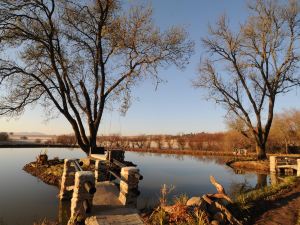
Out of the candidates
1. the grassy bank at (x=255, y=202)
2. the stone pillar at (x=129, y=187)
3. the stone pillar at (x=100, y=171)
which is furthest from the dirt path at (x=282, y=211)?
the stone pillar at (x=100, y=171)

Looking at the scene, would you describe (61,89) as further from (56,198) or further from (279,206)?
(279,206)

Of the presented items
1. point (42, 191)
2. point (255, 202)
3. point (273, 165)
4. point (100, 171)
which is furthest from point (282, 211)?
point (273, 165)

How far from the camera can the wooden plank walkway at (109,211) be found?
8554 millimetres

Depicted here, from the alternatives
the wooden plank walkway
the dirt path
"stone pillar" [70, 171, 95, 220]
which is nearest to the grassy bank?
the dirt path

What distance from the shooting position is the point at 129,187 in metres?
9.98

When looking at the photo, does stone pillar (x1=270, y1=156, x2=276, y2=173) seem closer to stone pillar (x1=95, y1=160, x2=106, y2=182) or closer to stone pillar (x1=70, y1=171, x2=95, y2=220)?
stone pillar (x1=95, y1=160, x2=106, y2=182)

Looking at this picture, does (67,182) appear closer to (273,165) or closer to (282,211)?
(282,211)

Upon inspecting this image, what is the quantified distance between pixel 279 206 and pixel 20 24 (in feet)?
58.1

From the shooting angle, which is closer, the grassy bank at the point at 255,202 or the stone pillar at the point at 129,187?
the grassy bank at the point at 255,202

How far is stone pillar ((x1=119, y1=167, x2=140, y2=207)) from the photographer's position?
32.5ft

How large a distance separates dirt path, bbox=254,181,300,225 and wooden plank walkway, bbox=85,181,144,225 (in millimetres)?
3424

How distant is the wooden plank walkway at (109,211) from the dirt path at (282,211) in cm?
342

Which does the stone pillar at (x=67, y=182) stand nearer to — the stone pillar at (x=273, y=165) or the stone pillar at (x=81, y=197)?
the stone pillar at (x=81, y=197)

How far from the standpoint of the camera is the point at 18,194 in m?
13.9
